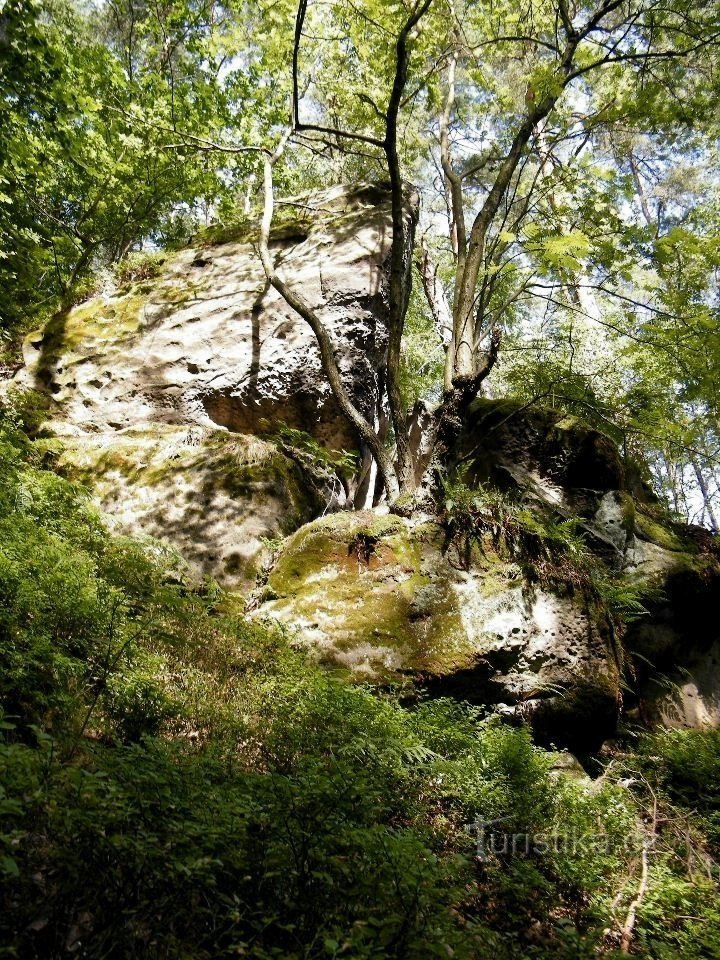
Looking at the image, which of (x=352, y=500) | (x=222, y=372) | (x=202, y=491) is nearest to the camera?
(x=202, y=491)

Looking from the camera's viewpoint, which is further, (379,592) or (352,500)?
(352,500)

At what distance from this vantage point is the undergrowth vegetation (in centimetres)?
198

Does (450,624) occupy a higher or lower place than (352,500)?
lower

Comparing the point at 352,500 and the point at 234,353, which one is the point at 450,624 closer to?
the point at 352,500

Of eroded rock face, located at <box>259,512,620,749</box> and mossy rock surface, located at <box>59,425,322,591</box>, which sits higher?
mossy rock surface, located at <box>59,425,322,591</box>

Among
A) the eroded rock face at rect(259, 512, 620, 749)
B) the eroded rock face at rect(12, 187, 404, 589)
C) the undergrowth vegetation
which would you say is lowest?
the undergrowth vegetation

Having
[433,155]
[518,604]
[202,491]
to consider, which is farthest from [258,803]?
[433,155]

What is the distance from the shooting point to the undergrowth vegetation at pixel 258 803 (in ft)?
6.50

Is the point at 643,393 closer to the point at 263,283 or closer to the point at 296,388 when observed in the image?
the point at 296,388

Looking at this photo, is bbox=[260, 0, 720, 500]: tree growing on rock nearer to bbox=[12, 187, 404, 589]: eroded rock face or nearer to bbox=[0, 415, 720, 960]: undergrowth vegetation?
bbox=[12, 187, 404, 589]: eroded rock face

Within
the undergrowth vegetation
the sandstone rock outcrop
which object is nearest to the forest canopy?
the sandstone rock outcrop

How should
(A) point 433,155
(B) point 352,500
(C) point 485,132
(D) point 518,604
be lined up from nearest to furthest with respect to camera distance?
(D) point 518,604 < (B) point 352,500 < (C) point 485,132 < (A) point 433,155

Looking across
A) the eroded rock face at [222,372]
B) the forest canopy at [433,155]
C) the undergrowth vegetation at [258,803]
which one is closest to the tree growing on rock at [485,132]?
the forest canopy at [433,155]

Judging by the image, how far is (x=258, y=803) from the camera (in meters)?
2.66
